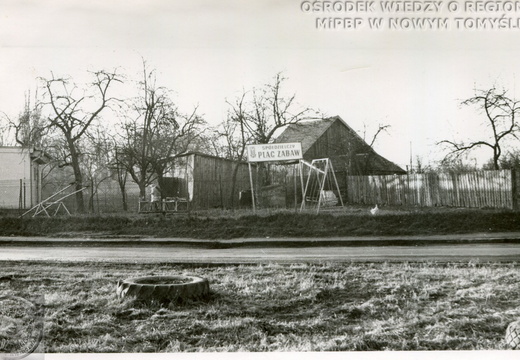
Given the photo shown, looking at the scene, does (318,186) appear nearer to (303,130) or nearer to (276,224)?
(276,224)

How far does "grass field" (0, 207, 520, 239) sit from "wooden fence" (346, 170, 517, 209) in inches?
7.5

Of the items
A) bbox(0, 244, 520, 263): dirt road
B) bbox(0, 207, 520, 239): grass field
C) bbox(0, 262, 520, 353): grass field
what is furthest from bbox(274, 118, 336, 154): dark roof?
bbox(0, 262, 520, 353): grass field

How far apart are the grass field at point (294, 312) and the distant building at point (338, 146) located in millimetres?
2017

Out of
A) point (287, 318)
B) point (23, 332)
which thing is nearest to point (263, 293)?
point (287, 318)

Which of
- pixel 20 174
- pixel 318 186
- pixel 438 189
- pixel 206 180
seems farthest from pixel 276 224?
pixel 20 174

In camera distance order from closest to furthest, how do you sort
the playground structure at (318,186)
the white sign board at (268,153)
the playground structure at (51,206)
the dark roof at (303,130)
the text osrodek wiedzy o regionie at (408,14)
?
the text osrodek wiedzy o regionie at (408,14) < the dark roof at (303,130) < the white sign board at (268,153) < the playground structure at (51,206) < the playground structure at (318,186)

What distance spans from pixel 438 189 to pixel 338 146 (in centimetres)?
191

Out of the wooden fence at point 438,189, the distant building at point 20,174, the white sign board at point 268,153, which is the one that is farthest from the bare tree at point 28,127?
the wooden fence at point 438,189

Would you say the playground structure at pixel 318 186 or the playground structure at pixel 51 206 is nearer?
the playground structure at pixel 51 206

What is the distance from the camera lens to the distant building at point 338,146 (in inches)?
243

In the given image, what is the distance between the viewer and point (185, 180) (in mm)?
6598

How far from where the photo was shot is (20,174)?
19.9 ft

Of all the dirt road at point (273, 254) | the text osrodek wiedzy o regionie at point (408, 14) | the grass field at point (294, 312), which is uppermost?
the text osrodek wiedzy o regionie at point (408, 14)

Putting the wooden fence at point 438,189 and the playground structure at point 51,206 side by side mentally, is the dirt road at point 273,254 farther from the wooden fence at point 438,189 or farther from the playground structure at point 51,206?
the wooden fence at point 438,189
